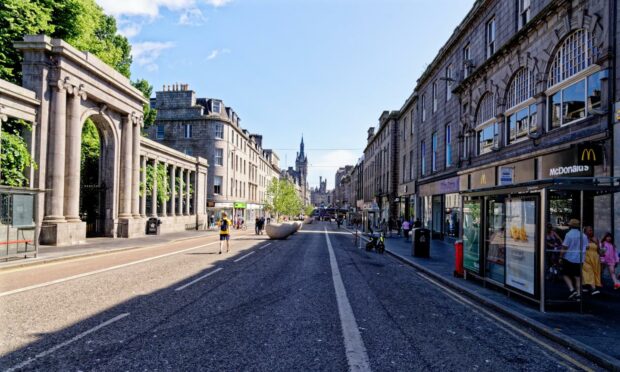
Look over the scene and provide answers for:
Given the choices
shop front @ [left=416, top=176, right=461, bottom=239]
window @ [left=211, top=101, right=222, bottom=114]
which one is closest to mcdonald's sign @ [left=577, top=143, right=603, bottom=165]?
shop front @ [left=416, top=176, right=461, bottom=239]

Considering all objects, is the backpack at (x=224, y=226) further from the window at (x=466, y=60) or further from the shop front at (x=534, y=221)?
the window at (x=466, y=60)

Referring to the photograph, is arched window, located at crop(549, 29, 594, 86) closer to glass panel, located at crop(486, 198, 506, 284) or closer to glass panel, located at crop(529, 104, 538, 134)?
glass panel, located at crop(529, 104, 538, 134)

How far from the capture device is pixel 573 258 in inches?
325

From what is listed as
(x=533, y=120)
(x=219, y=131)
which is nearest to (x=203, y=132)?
(x=219, y=131)

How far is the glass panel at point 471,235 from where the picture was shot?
10727 mm

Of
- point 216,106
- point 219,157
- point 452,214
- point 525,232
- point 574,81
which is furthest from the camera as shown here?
point 216,106

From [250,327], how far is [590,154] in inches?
452

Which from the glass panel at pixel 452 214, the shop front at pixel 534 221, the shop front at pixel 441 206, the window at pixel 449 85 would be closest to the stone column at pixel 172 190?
the shop front at pixel 441 206

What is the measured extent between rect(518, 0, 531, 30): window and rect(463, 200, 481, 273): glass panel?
10875 millimetres

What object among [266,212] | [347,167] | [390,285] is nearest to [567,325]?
[390,285]

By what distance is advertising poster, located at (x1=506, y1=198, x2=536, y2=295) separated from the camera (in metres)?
8.12

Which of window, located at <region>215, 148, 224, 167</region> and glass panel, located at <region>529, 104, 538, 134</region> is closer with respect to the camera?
glass panel, located at <region>529, 104, 538, 134</region>

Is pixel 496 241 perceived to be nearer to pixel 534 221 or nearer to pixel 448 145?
pixel 534 221

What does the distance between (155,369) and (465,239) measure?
9.75 metres
